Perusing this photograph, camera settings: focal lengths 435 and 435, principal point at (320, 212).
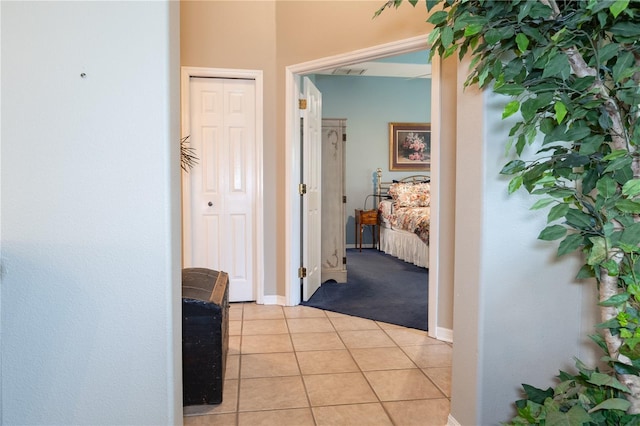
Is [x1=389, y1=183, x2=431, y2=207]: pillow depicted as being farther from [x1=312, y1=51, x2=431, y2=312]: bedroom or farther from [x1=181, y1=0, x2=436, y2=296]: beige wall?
[x1=181, y1=0, x2=436, y2=296]: beige wall

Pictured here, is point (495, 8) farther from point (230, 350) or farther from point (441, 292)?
point (230, 350)

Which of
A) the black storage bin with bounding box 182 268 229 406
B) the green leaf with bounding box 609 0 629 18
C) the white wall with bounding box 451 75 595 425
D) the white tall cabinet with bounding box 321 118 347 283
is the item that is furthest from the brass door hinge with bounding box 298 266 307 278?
the green leaf with bounding box 609 0 629 18

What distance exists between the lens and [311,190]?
4.25m

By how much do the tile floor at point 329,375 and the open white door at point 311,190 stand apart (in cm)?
68

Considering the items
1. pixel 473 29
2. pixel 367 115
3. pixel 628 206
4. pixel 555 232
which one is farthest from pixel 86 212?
pixel 367 115

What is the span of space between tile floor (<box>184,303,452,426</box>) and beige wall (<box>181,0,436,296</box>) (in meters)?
0.90

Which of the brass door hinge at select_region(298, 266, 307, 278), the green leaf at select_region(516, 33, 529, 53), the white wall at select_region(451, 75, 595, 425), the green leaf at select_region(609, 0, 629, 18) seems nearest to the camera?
the green leaf at select_region(609, 0, 629, 18)

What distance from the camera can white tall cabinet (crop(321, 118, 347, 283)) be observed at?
4934mm

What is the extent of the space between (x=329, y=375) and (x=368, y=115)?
19.9 feet

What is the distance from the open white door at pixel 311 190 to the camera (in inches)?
161

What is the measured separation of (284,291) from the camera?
4047 mm

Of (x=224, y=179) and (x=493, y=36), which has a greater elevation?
(x=493, y=36)

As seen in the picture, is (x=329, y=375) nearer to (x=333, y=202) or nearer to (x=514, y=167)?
(x=514, y=167)

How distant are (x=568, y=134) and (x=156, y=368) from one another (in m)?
1.33
